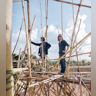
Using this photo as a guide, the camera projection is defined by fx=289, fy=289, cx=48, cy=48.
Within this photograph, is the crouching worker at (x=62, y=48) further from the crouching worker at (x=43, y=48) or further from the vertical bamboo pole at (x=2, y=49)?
the vertical bamboo pole at (x=2, y=49)

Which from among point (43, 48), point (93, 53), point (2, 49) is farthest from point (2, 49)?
point (93, 53)

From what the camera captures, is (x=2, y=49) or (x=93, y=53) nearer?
(x=93, y=53)

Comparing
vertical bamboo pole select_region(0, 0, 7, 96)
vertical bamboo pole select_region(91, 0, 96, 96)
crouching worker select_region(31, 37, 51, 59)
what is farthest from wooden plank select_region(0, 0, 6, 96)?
vertical bamboo pole select_region(91, 0, 96, 96)

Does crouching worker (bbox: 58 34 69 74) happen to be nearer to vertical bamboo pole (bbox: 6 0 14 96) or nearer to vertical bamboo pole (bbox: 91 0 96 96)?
vertical bamboo pole (bbox: 91 0 96 96)

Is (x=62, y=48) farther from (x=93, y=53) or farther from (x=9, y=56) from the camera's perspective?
(x=9, y=56)

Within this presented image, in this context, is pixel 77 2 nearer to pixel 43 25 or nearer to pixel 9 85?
pixel 43 25

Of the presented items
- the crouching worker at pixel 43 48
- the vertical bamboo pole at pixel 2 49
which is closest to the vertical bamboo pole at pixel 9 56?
the vertical bamboo pole at pixel 2 49

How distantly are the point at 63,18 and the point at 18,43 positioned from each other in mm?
239

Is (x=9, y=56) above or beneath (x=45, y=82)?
above

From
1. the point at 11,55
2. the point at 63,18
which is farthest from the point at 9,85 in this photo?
the point at 63,18

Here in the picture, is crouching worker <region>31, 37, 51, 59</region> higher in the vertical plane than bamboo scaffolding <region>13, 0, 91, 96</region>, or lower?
higher

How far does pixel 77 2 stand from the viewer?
123cm

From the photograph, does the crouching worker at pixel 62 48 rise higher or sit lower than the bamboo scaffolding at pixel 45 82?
higher

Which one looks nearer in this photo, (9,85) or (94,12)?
(94,12)
